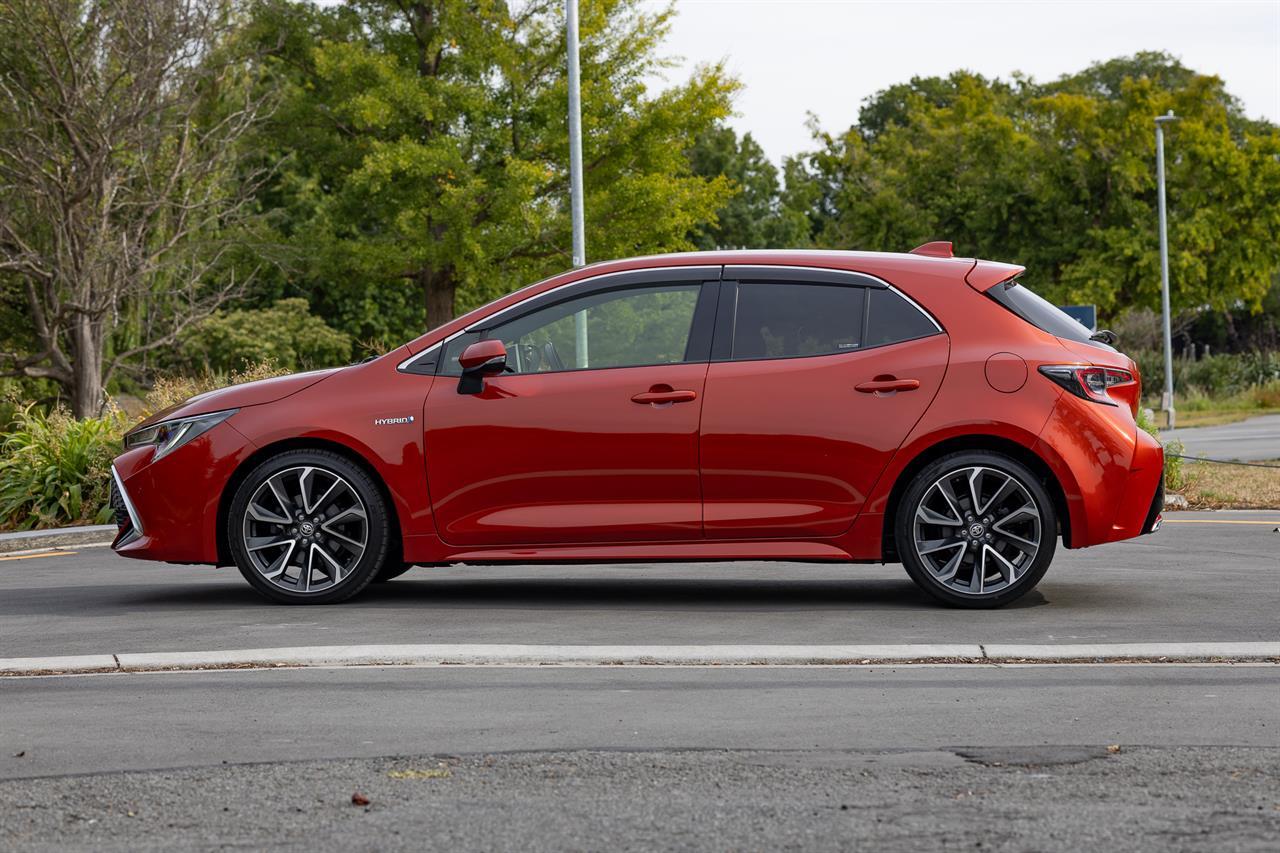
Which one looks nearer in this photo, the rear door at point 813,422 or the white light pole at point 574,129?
the rear door at point 813,422

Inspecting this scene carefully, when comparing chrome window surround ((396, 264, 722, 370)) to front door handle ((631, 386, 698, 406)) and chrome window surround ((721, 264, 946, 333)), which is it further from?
front door handle ((631, 386, 698, 406))

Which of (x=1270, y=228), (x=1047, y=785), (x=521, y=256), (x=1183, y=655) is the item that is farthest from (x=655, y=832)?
(x=1270, y=228)

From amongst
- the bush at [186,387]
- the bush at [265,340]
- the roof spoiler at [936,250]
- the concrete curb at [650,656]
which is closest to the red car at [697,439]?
the roof spoiler at [936,250]

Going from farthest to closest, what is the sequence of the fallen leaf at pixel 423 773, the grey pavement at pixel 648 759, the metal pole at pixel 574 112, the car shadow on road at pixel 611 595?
the metal pole at pixel 574 112 < the car shadow on road at pixel 611 595 < the fallen leaf at pixel 423 773 < the grey pavement at pixel 648 759

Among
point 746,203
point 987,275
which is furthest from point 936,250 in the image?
point 746,203

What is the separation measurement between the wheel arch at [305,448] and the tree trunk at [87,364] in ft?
64.0

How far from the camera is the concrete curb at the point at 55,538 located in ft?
41.9

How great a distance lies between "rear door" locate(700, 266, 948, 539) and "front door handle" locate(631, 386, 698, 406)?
87 millimetres

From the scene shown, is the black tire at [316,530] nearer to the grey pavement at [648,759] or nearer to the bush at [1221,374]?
the grey pavement at [648,759]

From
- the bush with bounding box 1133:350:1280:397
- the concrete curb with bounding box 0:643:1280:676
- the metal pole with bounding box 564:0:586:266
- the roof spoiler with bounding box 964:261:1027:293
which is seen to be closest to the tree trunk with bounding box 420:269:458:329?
the metal pole with bounding box 564:0:586:266

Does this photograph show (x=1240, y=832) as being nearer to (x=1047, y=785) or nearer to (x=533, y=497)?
(x=1047, y=785)

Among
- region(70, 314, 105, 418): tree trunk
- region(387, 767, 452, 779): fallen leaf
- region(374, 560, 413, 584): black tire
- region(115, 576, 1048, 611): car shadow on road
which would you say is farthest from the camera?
region(70, 314, 105, 418): tree trunk

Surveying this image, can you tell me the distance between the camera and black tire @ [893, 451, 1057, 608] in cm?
788

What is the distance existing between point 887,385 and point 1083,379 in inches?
36.0
